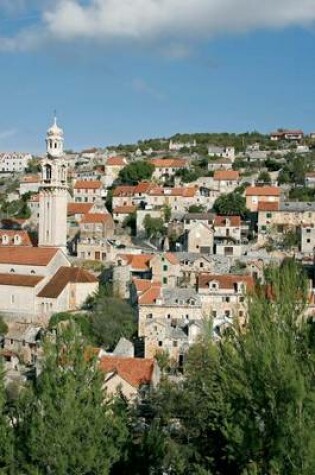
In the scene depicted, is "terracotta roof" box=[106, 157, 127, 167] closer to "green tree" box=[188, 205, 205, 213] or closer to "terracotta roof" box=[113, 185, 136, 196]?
"terracotta roof" box=[113, 185, 136, 196]

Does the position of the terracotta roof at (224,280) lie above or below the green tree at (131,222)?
below

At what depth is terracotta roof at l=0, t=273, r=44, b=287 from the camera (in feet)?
153

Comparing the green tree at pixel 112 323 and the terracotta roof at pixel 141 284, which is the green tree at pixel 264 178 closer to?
the terracotta roof at pixel 141 284

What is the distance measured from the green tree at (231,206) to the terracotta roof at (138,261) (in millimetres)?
16557

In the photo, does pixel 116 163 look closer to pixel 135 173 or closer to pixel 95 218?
pixel 135 173

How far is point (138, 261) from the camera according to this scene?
4919 centimetres

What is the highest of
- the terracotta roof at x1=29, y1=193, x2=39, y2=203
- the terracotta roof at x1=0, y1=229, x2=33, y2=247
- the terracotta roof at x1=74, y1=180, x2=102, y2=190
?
the terracotta roof at x1=74, y1=180, x2=102, y2=190

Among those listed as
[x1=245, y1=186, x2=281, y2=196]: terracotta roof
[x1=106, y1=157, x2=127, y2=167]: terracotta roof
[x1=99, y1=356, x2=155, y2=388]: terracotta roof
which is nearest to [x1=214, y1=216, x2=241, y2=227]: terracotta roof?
[x1=245, y1=186, x2=281, y2=196]: terracotta roof

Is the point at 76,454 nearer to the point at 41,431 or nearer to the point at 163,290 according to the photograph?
the point at 41,431

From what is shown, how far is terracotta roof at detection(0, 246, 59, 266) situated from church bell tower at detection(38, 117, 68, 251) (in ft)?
8.45

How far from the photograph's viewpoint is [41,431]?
780 inches

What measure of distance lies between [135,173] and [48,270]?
34.7m

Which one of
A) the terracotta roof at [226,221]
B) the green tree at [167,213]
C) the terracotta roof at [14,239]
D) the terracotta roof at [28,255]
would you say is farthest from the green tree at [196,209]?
the terracotta roof at [28,255]

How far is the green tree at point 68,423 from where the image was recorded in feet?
64.6
